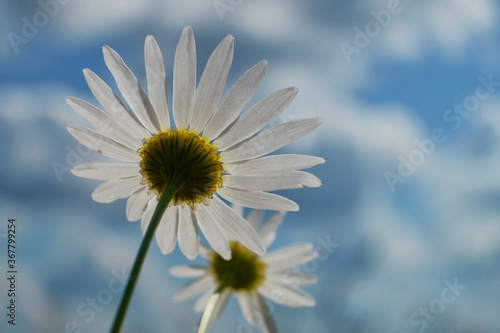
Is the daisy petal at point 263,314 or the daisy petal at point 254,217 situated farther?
the daisy petal at point 254,217

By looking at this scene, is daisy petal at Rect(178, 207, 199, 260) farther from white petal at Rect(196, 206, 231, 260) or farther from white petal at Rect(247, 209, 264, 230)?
white petal at Rect(247, 209, 264, 230)

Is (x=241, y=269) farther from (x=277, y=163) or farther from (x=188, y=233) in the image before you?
(x=277, y=163)

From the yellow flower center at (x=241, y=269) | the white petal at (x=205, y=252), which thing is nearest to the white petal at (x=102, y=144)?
the yellow flower center at (x=241, y=269)

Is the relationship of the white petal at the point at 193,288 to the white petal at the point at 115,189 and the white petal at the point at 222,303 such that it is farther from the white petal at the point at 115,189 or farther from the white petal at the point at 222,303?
the white petal at the point at 115,189

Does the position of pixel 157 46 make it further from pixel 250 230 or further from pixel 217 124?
pixel 250 230

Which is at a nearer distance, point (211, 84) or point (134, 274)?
point (134, 274)

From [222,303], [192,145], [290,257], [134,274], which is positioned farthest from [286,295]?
[134,274]

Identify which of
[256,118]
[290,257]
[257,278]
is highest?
[256,118]

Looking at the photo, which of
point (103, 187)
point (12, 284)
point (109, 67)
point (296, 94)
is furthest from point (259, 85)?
point (12, 284)
